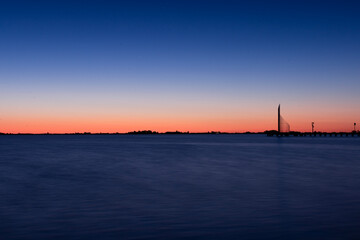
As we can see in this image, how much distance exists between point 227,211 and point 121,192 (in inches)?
305

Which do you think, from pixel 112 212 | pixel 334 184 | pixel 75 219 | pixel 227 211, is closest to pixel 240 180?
pixel 334 184

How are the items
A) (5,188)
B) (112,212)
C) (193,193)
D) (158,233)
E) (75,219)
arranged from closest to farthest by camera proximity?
(158,233) → (75,219) → (112,212) → (193,193) → (5,188)

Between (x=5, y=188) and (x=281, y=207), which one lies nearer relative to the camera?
(x=281, y=207)

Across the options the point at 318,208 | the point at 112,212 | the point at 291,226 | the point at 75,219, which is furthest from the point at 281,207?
the point at 75,219

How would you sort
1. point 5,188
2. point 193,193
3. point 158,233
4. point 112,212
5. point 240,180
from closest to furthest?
point 158,233, point 112,212, point 193,193, point 5,188, point 240,180

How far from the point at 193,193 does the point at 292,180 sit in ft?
32.9

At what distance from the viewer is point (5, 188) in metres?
22.7

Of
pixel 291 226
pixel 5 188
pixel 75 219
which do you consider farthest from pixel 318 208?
pixel 5 188

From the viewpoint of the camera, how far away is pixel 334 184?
24.1 meters

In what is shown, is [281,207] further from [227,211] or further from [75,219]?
[75,219]

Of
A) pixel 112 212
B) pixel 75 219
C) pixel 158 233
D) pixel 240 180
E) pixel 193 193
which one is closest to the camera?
pixel 158 233

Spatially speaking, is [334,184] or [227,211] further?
[334,184]

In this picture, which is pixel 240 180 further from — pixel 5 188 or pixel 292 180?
pixel 5 188

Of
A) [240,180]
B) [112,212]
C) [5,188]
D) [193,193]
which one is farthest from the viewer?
[240,180]
